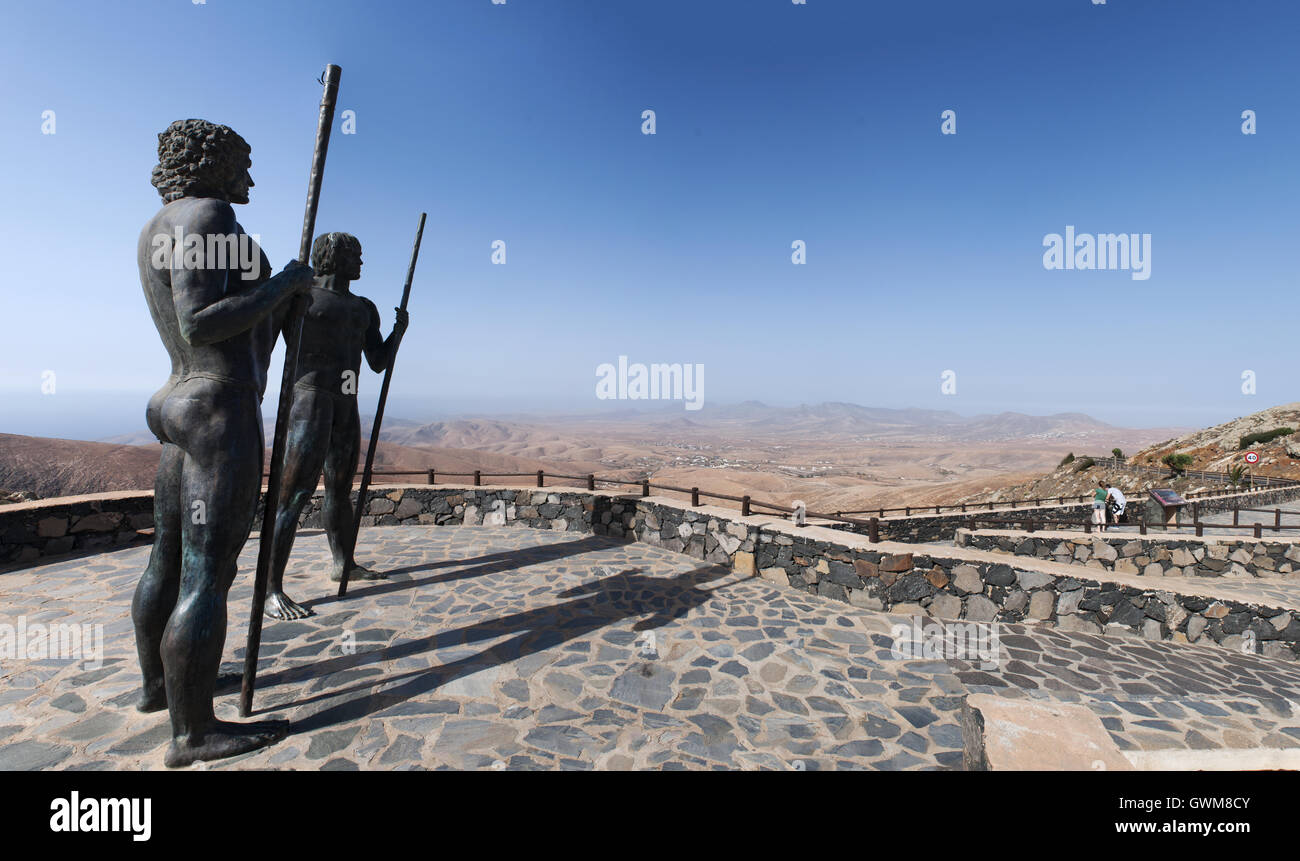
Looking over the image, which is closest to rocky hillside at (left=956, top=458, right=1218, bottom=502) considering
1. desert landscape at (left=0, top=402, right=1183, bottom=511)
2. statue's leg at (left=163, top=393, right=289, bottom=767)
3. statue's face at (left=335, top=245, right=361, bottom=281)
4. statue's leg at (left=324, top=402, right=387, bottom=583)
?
desert landscape at (left=0, top=402, right=1183, bottom=511)

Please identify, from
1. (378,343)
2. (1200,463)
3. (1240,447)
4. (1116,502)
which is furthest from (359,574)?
(1240,447)

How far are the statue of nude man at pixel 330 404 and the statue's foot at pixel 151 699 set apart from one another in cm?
142

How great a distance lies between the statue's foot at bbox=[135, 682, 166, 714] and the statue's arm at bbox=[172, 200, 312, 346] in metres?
2.16

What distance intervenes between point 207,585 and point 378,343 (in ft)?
10.5

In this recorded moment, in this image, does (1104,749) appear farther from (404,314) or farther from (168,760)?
(404,314)

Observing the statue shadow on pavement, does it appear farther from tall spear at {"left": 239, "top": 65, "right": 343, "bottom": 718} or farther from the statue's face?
the statue's face

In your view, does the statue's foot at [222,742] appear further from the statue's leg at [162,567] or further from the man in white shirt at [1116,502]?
the man in white shirt at [1116,502]

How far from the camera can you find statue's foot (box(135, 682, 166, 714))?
288cm

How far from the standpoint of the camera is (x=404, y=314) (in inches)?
207

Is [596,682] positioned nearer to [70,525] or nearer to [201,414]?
[201,414]

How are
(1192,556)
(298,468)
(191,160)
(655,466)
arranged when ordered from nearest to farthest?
(191,160) < (298,468) < (1192,556) < (655,466)

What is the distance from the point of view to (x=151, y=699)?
9.48 feet
